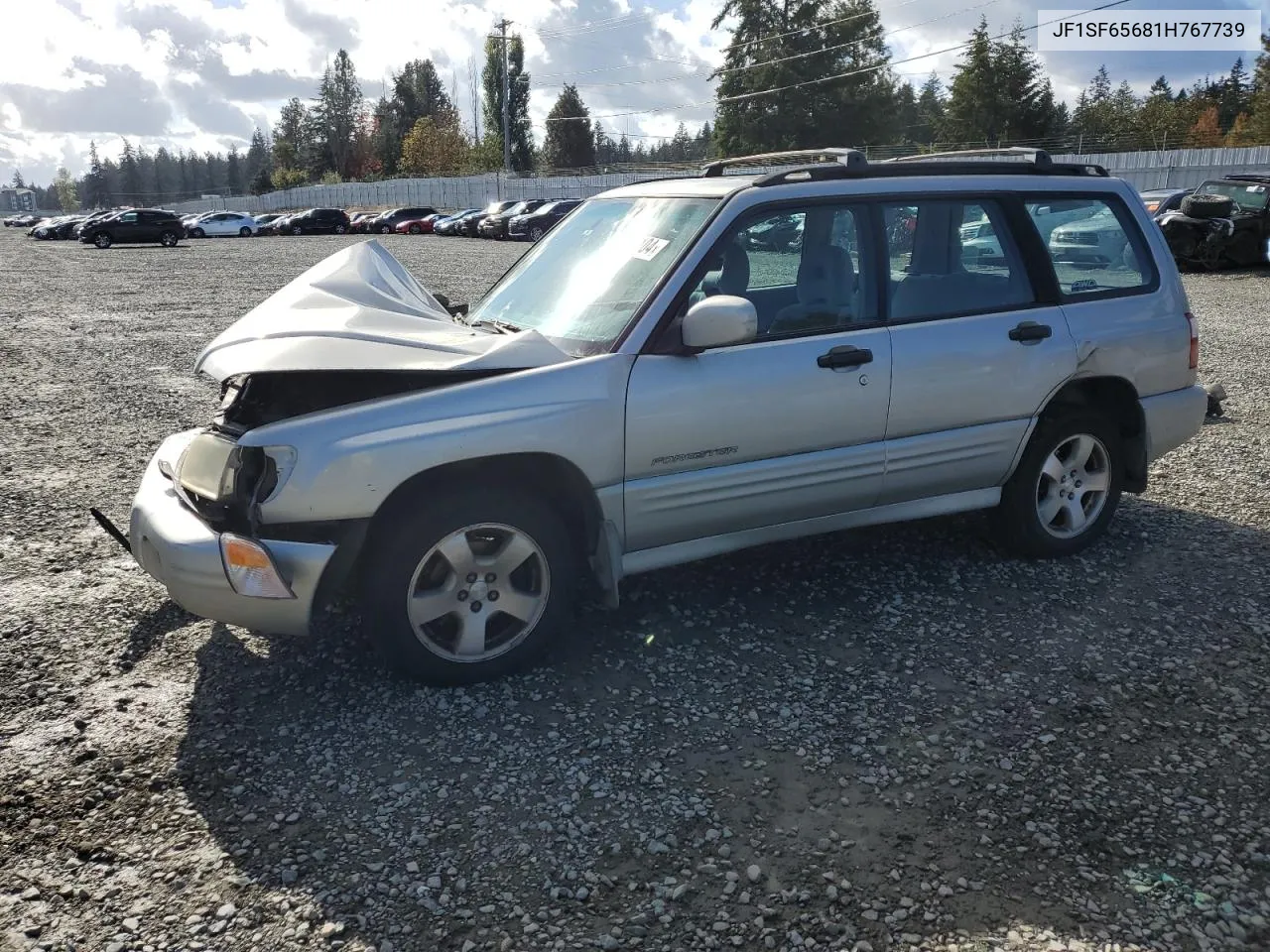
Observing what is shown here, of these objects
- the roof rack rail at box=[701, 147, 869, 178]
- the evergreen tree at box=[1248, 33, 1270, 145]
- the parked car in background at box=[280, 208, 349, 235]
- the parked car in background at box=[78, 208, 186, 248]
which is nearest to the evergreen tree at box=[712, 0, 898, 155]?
the evergreen tree at box=[1248, 33, 1270, 145]

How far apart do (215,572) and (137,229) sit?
138ft

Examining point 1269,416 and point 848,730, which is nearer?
point 848,730

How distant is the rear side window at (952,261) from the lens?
433cm

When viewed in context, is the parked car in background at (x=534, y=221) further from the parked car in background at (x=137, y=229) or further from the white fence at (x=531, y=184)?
the parked car in background at (x=137, y=229)

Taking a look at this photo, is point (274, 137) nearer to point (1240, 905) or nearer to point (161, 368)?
point (161, 368)

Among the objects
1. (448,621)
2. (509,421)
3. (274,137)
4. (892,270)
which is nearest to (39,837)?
(448,621)

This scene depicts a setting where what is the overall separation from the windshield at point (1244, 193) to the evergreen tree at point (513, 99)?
235ft

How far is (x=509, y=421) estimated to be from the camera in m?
3.46

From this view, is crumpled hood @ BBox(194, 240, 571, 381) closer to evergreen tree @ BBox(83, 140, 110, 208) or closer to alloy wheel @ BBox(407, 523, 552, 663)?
alloy wheel @ BBox(407, 523, 552, 663)

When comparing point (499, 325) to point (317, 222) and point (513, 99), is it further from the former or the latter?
point (513, 99)

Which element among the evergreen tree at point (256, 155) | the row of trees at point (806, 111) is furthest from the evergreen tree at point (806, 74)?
the evergreen tree at point (256, 155)

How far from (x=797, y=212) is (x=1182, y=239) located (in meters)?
18.8

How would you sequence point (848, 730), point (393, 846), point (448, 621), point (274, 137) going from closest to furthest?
1. point (393, 846)
2. point (848, 730)
3. point (448, 621)
4. point (274, 137)

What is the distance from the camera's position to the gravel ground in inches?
101
